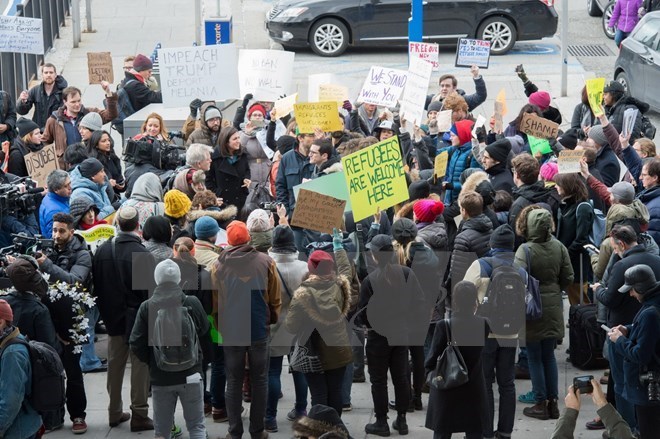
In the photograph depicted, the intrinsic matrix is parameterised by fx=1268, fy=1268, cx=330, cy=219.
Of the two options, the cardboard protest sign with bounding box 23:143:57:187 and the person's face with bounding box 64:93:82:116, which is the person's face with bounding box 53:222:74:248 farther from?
the person's face with bounding box 64:93:82:116

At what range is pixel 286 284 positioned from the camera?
964 cm

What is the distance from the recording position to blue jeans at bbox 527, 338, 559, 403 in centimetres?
980

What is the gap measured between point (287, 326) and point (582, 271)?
10.6 feet

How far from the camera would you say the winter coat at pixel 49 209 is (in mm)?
11203

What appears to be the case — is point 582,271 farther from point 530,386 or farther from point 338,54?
point 338,54

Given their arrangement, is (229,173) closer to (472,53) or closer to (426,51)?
(426,51)

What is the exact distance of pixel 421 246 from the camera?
985 centimetres

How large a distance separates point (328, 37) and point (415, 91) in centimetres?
869

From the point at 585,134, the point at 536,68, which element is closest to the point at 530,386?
the point at 585,134

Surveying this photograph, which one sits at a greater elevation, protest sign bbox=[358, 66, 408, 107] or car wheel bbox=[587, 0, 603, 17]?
car wheel bbox=[587, 0, 603, 17]

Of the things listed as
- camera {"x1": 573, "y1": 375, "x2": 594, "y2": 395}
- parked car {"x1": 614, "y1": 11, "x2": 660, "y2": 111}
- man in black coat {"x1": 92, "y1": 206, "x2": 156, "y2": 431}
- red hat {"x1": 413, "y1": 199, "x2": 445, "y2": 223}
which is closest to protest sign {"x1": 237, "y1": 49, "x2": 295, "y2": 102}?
red hat {"x1": 413, "y1": 199, "x2": 445, "y2": 223}

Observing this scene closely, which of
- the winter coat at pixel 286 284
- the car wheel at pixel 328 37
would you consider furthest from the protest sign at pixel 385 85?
the car wheel at pixel 328 37

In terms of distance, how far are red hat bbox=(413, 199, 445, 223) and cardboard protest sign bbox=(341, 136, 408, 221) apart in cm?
39

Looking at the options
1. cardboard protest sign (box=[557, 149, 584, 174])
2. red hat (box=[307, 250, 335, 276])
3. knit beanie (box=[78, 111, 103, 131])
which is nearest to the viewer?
red hat (box=[307, 250, 335, 276])
